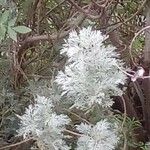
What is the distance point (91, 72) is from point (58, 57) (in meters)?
0.39

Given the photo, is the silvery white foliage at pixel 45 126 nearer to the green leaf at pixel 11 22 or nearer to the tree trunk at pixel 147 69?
the green leaf at pixel 11 22

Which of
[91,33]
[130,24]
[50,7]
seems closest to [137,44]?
[130,24]

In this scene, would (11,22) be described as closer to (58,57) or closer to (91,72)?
(91,72)

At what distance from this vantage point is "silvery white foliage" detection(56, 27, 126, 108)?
2.64 ft

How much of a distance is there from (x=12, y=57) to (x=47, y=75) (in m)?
0.10

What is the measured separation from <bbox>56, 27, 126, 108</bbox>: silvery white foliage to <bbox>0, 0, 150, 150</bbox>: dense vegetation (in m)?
0.13

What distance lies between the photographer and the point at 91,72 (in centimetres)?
81

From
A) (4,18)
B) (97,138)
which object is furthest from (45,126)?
(4,18)

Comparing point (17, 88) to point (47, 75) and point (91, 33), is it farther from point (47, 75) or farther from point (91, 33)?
point (91, 33)

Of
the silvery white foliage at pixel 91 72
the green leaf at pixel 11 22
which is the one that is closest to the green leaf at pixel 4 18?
the green leaf at pixel 11 22

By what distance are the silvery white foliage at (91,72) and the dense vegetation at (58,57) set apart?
0.42 ft

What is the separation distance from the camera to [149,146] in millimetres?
979

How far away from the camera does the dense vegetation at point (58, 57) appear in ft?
3.38

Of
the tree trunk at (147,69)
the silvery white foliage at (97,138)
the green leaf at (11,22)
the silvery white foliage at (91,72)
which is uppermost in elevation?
the tree trunk at (147,69)
